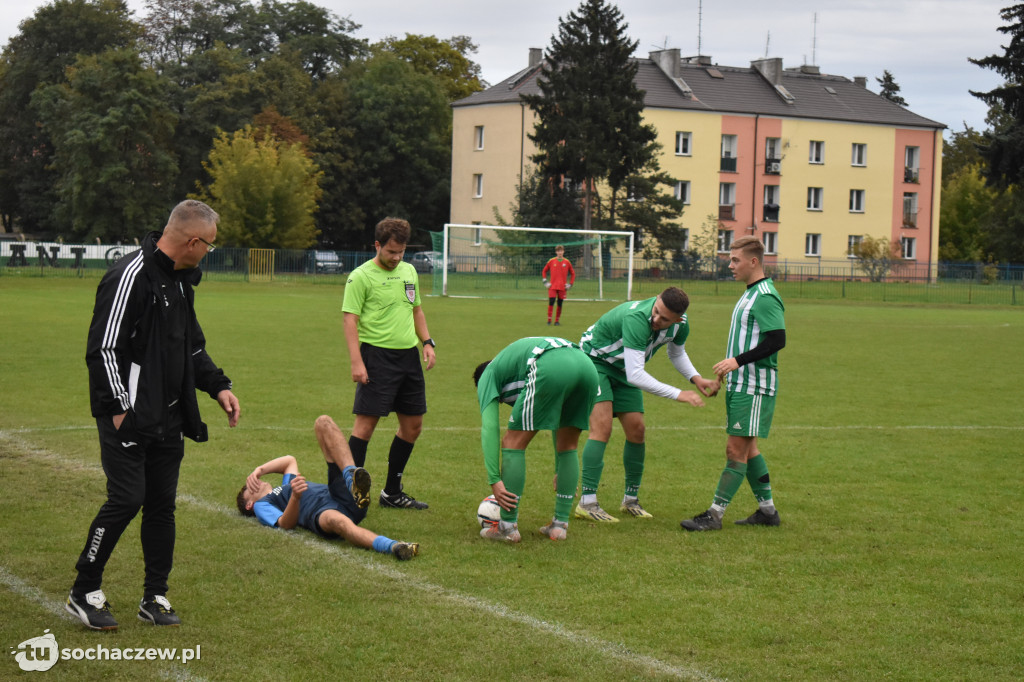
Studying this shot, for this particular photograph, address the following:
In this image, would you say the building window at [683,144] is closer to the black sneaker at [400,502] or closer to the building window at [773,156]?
the building window at [773,156]

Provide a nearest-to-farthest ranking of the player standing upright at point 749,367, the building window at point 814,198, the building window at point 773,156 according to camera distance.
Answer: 1. the player standing upright at point 749,367
2. the building window at point 773,156
3. the building window at point 814,198

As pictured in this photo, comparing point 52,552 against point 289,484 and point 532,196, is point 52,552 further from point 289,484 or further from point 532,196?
point 532,196

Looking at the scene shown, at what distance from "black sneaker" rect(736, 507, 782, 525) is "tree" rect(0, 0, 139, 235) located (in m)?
66.7

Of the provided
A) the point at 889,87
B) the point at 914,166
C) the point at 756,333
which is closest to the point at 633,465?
the point at 756,333

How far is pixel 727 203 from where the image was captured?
65000 millimetres

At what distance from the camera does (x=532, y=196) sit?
57.0 meters

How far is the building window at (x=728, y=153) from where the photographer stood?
64.4m

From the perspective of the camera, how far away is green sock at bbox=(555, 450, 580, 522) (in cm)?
695

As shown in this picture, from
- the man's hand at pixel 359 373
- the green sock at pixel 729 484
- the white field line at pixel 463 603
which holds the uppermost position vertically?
the man's hand at pixel 359 373

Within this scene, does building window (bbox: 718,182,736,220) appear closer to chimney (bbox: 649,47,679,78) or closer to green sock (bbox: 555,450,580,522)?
chimney (bbox: 649,47,679,78)

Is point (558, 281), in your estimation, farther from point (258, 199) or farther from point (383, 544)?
point (258, 199)

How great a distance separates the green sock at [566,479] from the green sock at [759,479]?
139 cm

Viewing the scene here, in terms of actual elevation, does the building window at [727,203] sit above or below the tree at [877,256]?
above

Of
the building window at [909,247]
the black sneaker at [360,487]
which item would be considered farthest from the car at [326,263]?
the black sneaker at [360,487]
